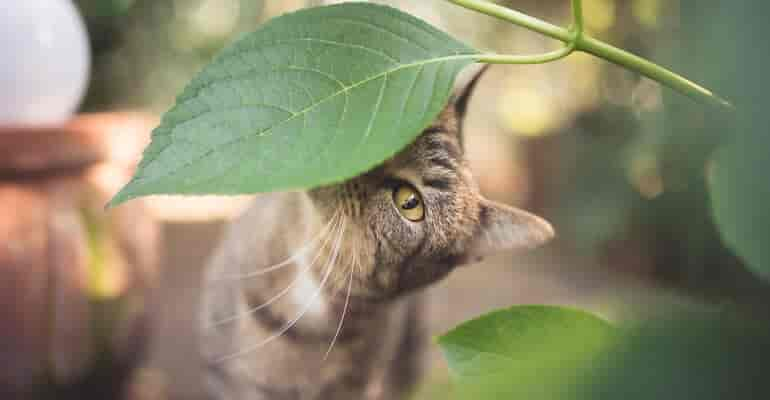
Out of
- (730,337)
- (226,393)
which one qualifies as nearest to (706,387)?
(730,337)

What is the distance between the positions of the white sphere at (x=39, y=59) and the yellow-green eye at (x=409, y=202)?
517mm

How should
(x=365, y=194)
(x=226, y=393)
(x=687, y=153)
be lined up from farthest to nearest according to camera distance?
(x=226, y=393) → (x=365, y=194) → (x=687, y=153)

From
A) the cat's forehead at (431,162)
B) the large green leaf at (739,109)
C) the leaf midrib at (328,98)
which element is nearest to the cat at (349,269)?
the cat's forehead at (431,162)

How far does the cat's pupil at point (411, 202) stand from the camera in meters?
0.42

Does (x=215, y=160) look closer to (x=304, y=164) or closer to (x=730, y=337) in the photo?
(x=304, y=164)

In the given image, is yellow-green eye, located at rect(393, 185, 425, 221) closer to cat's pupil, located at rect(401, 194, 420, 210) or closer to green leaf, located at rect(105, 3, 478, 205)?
cat's pupil, located at rect(401, 194, 420, 210)

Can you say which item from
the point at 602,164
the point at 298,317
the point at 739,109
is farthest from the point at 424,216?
the point at 602,164

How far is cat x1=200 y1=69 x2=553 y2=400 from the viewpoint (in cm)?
42

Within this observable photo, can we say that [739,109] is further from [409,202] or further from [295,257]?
[295,257]

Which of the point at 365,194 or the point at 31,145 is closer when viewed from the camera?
the point at 365,194

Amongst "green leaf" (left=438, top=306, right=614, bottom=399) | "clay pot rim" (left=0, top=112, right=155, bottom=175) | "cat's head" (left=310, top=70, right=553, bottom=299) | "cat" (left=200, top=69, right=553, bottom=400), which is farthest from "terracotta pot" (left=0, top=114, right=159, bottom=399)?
"green leaf" (left=438, top=306, right=614, bottom=399)

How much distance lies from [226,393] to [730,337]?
2.34 feet

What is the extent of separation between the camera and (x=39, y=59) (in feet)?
2.35

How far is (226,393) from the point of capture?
75 centimetres
